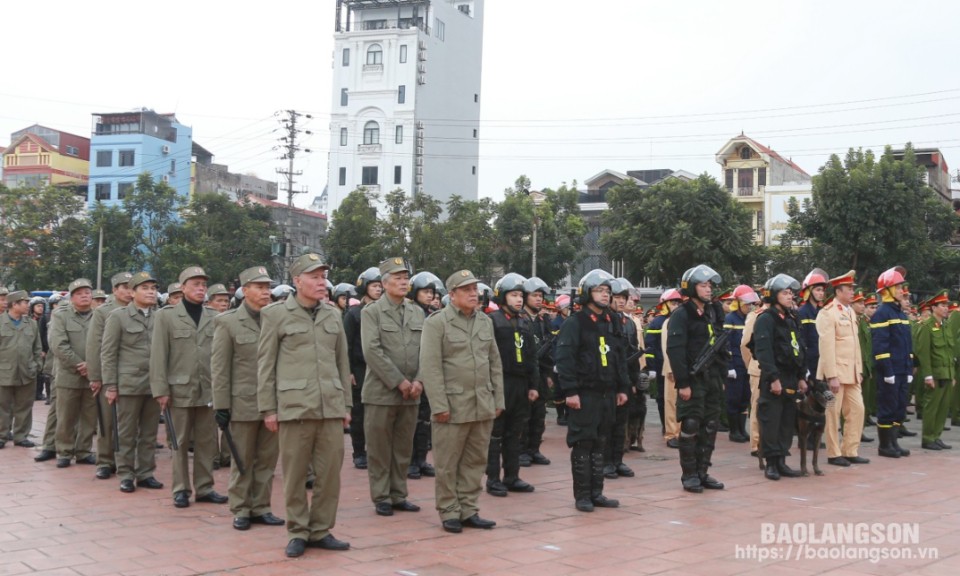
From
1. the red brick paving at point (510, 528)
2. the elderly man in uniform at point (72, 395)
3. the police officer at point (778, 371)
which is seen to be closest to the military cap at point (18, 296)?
the elderly man in uniform at point (72, 395)

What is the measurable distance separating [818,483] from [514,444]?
3.16 meters

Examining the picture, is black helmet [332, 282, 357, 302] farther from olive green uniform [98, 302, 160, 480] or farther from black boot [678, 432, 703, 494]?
black boot [678, 432, 703, 494]

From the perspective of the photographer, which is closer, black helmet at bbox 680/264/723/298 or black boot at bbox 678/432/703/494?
black boot at bbox 678/432/703/494

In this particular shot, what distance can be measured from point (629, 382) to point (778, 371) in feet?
5.77

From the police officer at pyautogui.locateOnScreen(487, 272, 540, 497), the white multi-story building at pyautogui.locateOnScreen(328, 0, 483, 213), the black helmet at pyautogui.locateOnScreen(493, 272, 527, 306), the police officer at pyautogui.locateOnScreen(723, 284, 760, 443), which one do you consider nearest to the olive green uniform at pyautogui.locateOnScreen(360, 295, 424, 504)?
the police officer at pyautogui.locateOnScreen(487, 272, 540, 497)

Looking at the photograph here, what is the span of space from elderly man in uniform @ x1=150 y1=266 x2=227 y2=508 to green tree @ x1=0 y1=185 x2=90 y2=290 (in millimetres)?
40631

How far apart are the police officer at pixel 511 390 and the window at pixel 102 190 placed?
63.1 meters

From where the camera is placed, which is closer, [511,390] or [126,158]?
[511,390]

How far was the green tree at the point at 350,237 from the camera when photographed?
4438 cm

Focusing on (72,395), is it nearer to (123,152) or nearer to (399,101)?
(123,152)

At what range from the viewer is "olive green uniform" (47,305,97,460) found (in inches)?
407

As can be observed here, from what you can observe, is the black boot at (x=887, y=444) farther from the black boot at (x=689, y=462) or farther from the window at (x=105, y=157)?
the window at (x=105, y=157)

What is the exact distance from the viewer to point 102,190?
217 ft

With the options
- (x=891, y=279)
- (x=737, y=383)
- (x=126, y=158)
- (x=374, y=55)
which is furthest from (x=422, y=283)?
(x=374, y=55)
